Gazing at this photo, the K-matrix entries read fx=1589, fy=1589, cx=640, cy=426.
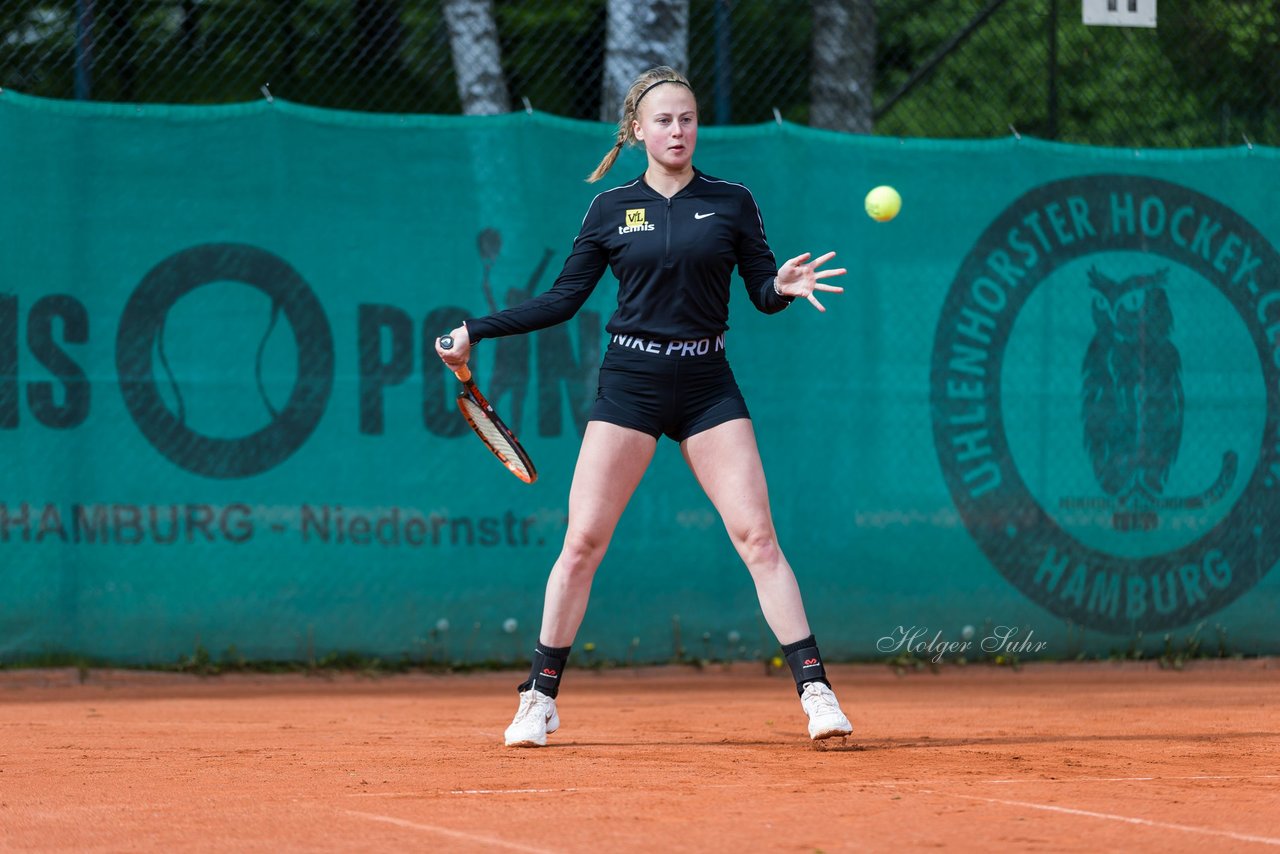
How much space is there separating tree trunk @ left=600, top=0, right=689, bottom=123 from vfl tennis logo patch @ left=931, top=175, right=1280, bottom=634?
210cm

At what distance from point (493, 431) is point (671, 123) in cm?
116

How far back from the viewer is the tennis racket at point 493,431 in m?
5.04

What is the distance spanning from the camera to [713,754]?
189 inches

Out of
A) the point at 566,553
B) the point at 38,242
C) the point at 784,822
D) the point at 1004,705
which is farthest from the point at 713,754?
the point at 38,242

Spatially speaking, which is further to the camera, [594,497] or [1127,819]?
[594,497]

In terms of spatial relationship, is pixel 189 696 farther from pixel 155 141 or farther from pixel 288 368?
pixel 155 141

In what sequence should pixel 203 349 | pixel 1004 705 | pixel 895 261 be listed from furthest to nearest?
1. pixel 895 261
2. pixel 203 349
3. pixel 1004 705

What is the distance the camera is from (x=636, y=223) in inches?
190

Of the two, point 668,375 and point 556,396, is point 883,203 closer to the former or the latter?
point 668,375

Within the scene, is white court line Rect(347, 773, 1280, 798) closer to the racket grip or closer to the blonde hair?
the racket grip

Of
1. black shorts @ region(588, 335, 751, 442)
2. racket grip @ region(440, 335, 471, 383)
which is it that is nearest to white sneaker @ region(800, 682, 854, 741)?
black shorts @ region(588, 335, 751, 442)

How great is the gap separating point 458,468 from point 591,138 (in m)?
1.66

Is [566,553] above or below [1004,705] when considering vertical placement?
above

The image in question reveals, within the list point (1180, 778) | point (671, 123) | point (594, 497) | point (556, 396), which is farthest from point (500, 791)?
point (556, 396)
